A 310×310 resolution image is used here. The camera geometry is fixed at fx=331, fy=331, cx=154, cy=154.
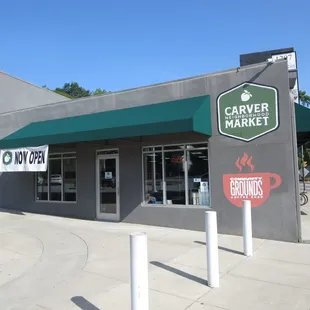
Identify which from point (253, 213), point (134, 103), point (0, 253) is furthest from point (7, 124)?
point (253, 213)

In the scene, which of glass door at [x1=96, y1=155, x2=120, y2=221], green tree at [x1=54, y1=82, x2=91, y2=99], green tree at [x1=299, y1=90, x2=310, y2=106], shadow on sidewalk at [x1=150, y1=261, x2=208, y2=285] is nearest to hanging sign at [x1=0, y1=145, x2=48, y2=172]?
glass door at [x1=96, y1=155, x2=120, y2=221]

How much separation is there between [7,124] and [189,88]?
29.2ft

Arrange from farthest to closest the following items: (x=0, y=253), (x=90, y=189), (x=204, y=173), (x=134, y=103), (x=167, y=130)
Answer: (x=90, y=189), (x=134, y=103), (x=204, y=173), (x=167, y=130), (x=0, y=253)

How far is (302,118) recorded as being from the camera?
30.4ft

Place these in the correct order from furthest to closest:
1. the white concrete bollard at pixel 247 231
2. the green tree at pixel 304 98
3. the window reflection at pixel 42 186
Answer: the green tree at pixel 304 98 → the window reflection at pixel 42 186 → the white concrete bollard at pixel 247 231

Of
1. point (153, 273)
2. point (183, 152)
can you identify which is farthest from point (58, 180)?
point (153, 273)

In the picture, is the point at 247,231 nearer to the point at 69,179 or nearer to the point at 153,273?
the point at 153,273

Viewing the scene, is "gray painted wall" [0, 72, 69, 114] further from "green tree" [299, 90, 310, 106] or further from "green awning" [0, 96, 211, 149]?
"green tree" [299, 90, 310, 106]

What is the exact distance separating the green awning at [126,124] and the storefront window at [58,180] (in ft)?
4.98

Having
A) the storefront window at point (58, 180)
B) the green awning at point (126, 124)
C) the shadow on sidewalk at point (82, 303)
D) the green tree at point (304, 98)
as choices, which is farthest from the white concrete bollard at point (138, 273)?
the green tree at point (304, 98)

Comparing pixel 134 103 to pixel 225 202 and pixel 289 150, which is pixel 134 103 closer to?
pixel 225 202

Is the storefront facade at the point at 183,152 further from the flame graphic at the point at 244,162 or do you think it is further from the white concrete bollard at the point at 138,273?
the white concrete bollard at the point at 138,273

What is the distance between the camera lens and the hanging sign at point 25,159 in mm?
11867

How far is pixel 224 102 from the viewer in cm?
945
